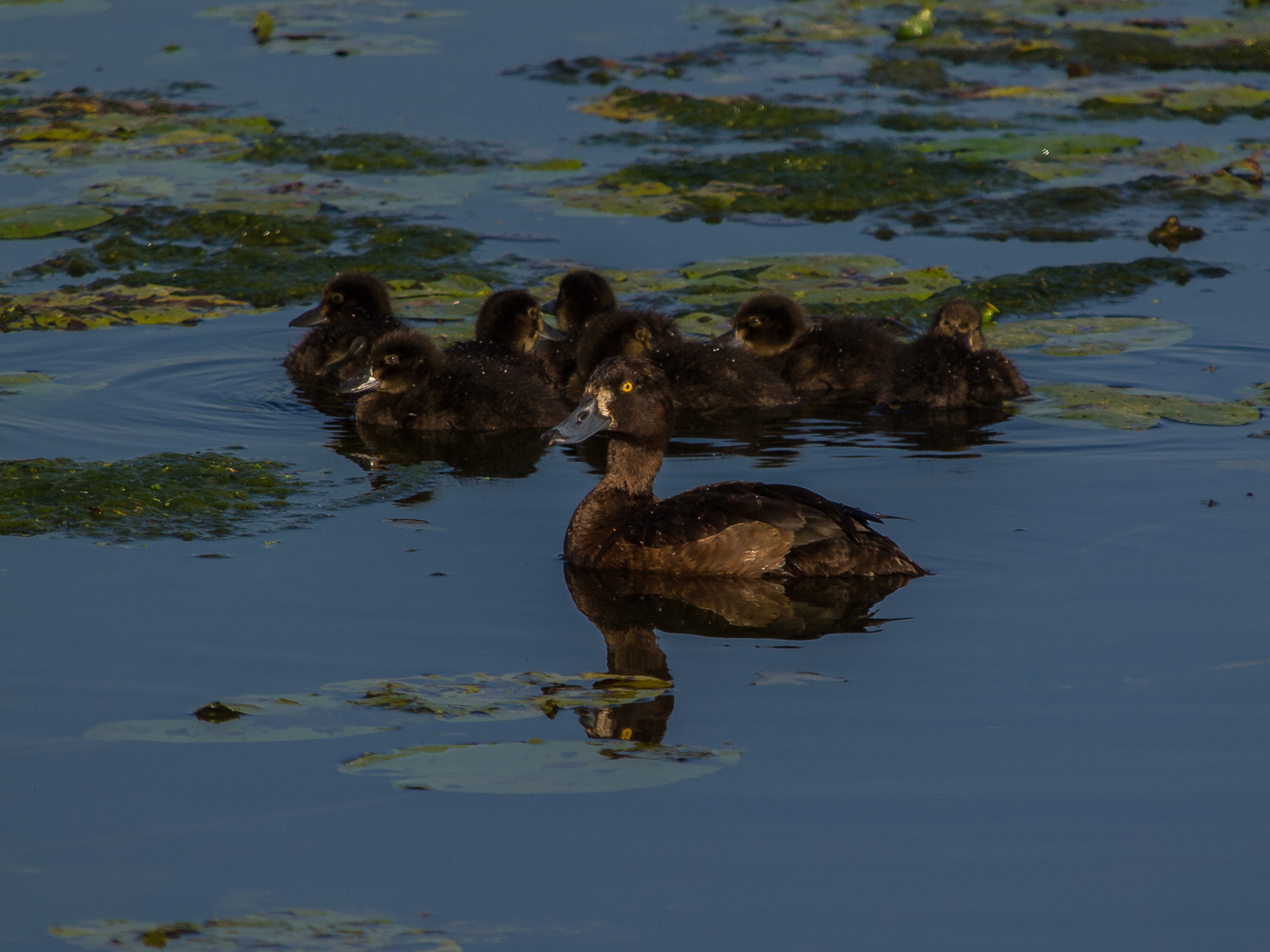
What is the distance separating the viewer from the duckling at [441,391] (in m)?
9.23

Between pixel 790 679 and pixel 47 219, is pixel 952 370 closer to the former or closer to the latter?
pixel 790 679

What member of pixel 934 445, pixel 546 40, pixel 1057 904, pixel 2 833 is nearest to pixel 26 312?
pixel 934 445

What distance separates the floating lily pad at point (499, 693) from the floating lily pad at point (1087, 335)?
18.0ft

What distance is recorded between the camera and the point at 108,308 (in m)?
10.8

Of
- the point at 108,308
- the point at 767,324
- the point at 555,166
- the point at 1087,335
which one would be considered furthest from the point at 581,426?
the point at 555,166

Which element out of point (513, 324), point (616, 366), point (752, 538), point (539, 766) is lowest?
point (539, 766)

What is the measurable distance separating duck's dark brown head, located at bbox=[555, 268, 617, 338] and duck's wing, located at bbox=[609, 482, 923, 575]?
3659 millimetres

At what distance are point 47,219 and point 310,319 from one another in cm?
306

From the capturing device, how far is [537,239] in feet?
41.5

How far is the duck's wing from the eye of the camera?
260 inches

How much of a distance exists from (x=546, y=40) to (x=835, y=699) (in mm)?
15515

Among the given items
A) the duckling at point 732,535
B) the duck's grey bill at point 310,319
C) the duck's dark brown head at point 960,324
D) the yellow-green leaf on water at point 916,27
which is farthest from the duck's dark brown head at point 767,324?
the yellow-green leaf on water at point 916,27

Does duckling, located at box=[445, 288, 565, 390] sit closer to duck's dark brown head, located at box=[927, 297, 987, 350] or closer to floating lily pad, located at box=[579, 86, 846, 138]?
duck's dark brown head, located at box=[927, 297, 987, 350]

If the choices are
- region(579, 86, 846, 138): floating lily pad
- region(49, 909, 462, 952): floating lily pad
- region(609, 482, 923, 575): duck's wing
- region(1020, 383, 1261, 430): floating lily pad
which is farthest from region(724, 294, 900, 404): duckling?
region(49, 909, 462, 952): floating lily pad
